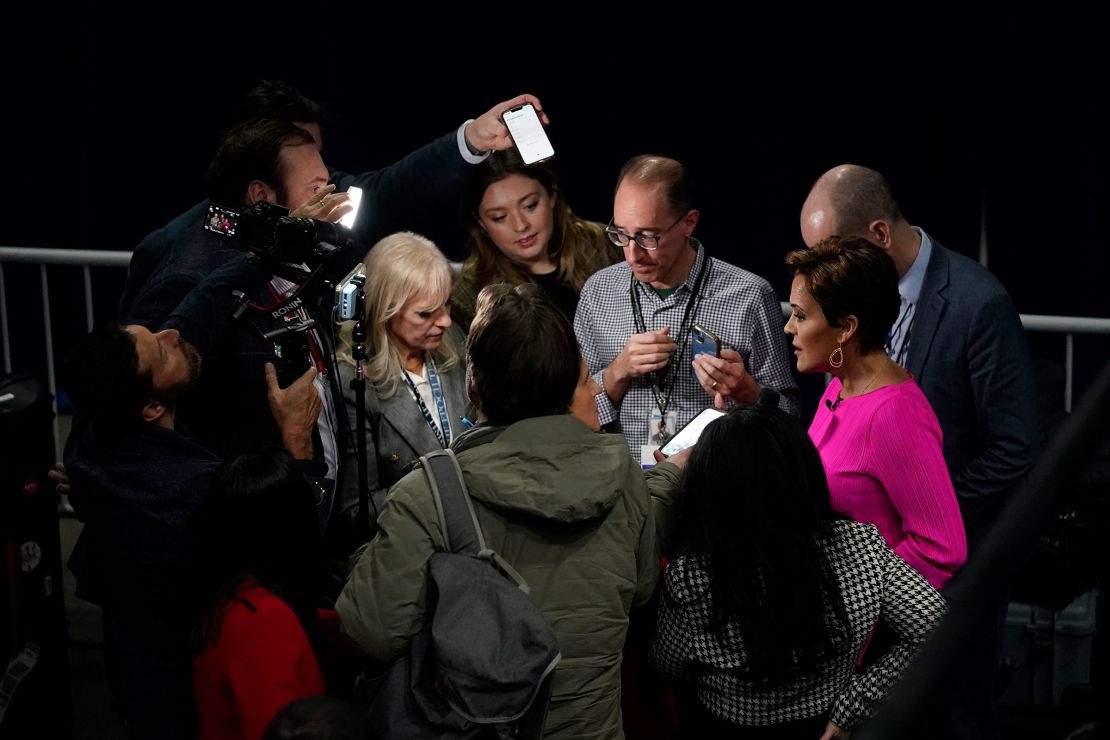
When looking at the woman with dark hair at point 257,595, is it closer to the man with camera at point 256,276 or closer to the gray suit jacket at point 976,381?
the man with camera at point 256,276

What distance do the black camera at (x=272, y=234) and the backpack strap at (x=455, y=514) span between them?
3.22 ft

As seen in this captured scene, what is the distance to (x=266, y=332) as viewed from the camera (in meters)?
2.91

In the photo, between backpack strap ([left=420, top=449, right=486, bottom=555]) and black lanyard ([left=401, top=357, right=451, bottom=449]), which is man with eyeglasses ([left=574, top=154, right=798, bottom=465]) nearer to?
black lanyard ([left=401, top=357, right=451, bottom=449])

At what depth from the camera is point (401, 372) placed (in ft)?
10.8

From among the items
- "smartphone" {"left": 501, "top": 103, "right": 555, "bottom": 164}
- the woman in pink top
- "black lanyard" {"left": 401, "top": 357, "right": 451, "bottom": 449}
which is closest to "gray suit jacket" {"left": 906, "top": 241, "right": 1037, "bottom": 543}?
the woman in pink top

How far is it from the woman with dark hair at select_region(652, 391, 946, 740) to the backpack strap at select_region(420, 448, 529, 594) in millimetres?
365

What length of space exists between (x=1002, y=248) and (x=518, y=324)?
351cm

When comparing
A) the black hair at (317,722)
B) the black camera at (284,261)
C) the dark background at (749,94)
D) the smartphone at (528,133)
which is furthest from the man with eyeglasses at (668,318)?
the dark background at (749,94)

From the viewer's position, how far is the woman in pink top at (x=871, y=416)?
2.56m

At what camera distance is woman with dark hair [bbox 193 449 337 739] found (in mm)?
2369

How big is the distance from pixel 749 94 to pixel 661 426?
223 centimetres

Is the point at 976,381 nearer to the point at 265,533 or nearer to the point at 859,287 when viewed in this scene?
the point at 859,287

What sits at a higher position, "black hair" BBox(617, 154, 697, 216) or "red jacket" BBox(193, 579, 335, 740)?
"black hair" BBox(617, 154, 697, 216)

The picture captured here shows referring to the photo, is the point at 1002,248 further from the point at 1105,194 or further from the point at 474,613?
the point at 474,613
